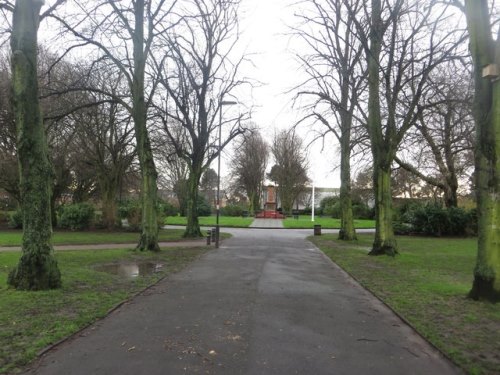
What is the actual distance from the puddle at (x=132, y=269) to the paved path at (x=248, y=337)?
2.08 m

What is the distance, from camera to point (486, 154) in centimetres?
845

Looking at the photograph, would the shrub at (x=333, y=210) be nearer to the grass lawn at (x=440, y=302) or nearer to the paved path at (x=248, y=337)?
the grass lawn at (x=440, y=302)

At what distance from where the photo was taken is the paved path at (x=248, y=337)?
492 centimetres

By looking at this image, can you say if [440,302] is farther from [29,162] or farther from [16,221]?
[16,221]

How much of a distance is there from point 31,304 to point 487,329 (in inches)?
284

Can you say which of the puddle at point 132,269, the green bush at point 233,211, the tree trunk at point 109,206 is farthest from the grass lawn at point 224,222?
the puddle at point 132,269

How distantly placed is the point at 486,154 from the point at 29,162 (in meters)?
8.76

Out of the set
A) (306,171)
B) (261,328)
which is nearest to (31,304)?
(261,328)

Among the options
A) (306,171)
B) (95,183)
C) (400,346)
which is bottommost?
(400,346)

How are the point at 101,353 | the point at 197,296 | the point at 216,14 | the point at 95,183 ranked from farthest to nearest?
1. the point at 95,183
2. the point at 216,14
3. the point at 197,296
4. the point at 101,353

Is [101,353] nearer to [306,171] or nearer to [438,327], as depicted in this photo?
[438,327]

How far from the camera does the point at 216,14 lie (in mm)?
24359

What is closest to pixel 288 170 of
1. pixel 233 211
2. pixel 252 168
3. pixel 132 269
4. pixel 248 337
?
pixel 252 168

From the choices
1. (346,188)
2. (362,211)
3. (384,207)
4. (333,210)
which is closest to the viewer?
(384,207)
